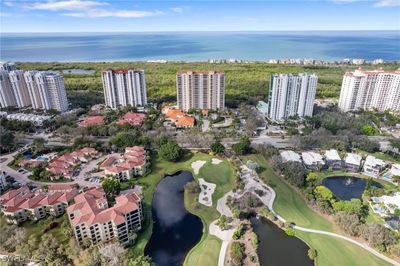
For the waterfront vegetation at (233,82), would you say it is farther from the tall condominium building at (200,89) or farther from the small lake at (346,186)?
the small lake at (346,186)

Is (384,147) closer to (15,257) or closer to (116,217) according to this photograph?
(116,217)

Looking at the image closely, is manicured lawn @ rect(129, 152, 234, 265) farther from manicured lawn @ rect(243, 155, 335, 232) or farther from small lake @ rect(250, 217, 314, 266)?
manicured lawn @ rect(243, 155, 335, 232)

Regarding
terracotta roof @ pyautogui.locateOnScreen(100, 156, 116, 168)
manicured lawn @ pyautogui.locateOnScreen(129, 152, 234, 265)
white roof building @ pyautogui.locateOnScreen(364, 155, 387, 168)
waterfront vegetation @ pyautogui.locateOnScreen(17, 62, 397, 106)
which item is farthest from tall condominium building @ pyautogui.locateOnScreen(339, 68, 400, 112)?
terracotta roof @ pyautogui.locateOnScreen(100, 156, 116, 168)

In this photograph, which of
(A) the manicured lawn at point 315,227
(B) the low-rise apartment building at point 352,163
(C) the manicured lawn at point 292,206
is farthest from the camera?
(B) the low-rise apartment building at point 352,163

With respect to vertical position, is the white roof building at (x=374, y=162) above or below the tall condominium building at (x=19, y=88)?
below

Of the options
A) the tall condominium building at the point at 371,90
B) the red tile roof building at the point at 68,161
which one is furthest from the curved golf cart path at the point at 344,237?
the tall condominium building at the point at 371,90

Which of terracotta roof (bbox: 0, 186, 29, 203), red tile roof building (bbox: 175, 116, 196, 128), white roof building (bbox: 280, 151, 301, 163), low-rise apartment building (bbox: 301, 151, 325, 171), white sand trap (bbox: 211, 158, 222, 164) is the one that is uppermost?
red tile roof building (bbox: 175, 116, 196, 128)
